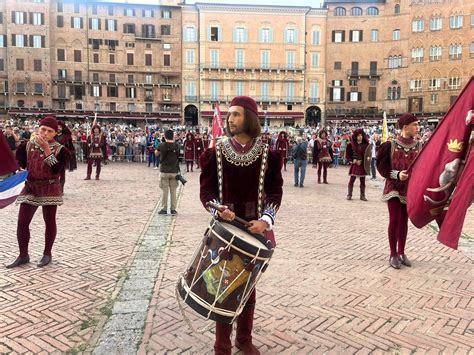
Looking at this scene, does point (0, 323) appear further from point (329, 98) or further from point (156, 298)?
point (329, 98)

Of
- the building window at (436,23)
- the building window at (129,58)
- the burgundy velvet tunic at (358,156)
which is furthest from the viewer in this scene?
the building window at (129,58)

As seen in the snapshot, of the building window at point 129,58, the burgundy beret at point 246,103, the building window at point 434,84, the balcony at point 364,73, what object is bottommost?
the burgundy beret at point 246,103

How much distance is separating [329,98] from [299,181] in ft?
149

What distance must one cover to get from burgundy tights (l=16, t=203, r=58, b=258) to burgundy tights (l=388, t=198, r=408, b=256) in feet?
14.2

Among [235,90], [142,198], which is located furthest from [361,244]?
[235,90]

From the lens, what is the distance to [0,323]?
4121mm

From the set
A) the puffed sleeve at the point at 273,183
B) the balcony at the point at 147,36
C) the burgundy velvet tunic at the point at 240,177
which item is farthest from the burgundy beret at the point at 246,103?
the balcony at the point at 147,36

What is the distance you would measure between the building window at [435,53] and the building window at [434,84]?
7.76 ft

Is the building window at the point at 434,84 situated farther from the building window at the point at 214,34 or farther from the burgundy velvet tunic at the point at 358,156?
the burgundy velvet tunic at the point at 358,156

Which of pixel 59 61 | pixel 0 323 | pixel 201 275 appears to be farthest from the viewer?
pixel 59 61

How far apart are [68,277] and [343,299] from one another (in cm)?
318

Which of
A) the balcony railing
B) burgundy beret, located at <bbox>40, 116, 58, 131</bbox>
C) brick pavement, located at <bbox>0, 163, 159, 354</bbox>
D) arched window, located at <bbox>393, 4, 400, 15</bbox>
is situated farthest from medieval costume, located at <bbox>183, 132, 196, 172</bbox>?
arched window, located at <bbox>393, 4, 400, 15</bbox>

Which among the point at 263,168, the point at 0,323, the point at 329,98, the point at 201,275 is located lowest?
the point at 0,323

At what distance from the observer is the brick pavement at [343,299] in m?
3.85
